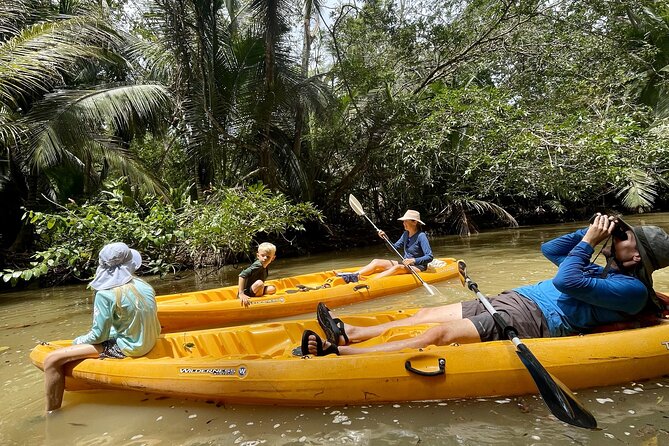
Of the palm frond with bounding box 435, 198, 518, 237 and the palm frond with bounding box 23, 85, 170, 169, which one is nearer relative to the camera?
the palm frond with bounding box 23, 85, 170, 169

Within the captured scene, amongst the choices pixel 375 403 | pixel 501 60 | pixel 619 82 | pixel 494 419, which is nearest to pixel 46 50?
pixel 375 403

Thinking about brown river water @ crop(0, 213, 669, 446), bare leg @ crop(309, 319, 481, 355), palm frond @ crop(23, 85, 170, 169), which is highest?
palm frond @ crop(23, 85, 170, 169)

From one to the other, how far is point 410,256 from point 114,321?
459 centimetres

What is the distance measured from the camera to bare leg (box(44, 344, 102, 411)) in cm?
307

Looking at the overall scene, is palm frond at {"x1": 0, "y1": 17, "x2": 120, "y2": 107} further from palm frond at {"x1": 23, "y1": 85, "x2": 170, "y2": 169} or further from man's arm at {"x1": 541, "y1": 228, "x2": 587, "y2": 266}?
man's arm at {"x1": 541, "y1": 228, "x2": 587, "y2": 266}

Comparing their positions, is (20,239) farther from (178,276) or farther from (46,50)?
(46,50)

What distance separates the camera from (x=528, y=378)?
2760 millimetres

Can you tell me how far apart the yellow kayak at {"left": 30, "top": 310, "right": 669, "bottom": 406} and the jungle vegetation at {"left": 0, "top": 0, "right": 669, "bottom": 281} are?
4.84m

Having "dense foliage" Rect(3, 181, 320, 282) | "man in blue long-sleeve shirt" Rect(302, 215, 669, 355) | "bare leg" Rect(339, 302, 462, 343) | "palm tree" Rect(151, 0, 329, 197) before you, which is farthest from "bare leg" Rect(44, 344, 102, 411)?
"palm tree" Rect(151, 0, 329, 197)

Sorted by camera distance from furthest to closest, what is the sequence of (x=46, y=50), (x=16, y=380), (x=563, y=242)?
(x=46, y=50) < (x=16, y=380) < (x=563, y=242)

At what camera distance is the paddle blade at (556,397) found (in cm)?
229

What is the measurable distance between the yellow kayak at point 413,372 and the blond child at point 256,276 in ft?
7.78

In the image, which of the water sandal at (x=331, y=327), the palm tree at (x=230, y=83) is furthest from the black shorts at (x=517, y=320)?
the palm tree at (x=230, y=83)

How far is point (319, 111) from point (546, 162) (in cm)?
601
